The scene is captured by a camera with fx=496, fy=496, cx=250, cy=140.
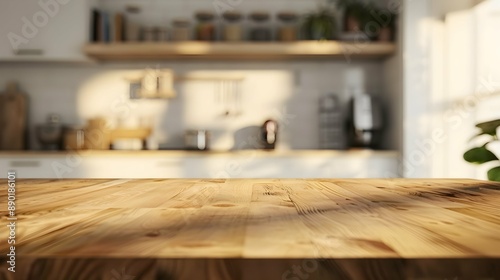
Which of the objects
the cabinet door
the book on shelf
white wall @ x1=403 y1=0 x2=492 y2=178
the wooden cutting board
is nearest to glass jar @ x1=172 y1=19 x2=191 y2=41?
the book on shelf

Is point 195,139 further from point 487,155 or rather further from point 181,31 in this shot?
point 487,155

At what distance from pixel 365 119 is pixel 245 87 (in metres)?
0.95

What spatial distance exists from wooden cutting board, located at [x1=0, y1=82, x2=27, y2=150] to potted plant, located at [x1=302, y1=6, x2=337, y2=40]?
218 cm

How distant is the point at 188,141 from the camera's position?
11.8ft

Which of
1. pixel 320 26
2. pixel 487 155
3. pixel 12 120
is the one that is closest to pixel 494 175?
pixel 487 155

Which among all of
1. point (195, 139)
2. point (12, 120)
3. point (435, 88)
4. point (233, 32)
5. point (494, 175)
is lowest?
point (494, 175)

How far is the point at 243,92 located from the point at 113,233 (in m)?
3.34

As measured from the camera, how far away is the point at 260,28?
3.78 meters

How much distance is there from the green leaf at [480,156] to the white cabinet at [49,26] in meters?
2.62

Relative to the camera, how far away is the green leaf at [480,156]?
200cm

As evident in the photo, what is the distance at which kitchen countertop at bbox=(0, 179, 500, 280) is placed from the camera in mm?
402

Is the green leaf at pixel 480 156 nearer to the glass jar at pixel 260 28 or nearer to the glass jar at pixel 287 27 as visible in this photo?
the glass jar at pixel 287 27

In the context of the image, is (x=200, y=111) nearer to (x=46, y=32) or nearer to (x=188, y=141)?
(x=188, y=141)

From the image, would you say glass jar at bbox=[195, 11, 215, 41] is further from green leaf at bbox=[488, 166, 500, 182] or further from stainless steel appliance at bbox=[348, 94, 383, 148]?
green leaf at bbox=[488, 166, 500, 182]
